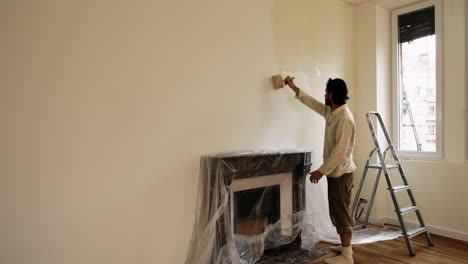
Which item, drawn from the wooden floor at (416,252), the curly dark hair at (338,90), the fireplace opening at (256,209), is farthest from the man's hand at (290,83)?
the wooden floor at (416,252)

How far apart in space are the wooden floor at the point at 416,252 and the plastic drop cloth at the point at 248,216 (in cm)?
18

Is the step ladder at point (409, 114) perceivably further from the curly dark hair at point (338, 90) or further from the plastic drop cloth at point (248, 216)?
the curly dark hair at point (338, 90)

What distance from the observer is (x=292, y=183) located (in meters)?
2.70

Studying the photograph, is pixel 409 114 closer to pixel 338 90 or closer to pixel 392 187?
pixel 392 187

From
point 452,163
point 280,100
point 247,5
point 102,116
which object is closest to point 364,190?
point 452,163

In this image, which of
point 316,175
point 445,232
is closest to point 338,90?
point 316,175

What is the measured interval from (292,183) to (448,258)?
144 cm

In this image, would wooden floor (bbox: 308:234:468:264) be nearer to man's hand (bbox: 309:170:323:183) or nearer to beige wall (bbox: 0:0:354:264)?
man's hand (bbox: 309:170:323:183)

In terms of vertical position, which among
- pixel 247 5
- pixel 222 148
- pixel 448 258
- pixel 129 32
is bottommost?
pixel 448 258

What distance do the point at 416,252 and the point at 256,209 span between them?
1.51 metres

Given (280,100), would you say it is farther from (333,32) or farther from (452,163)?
(452,163)

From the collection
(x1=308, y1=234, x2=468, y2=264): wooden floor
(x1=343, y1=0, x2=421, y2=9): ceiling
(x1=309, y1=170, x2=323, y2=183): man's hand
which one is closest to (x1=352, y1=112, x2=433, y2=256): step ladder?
(x1=308, y1=234, x2=468, y2=264): wooden floor

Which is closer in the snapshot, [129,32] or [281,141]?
[129,32]

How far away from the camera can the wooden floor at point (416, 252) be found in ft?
8.18
